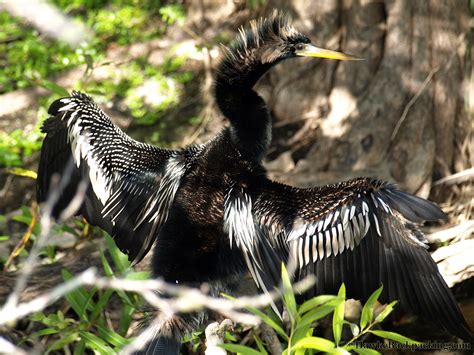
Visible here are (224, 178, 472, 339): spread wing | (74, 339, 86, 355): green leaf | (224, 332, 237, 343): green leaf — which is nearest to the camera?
(224, 178, 472, 339): spread wing

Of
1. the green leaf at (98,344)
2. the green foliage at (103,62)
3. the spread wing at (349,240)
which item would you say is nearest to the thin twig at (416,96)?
the spread wing at (349,240)

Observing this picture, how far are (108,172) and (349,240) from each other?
125 cm

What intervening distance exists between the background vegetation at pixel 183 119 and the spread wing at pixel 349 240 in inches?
6.0

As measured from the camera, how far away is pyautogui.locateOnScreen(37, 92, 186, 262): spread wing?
10.8ft

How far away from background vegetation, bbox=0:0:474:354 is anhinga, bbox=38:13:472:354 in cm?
19

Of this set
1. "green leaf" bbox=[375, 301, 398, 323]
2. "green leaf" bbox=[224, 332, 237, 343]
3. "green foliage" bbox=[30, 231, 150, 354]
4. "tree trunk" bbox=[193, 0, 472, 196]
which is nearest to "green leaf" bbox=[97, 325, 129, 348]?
"green foliage" bbox=[30, 231, 150, 354]

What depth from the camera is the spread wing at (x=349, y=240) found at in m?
2.87

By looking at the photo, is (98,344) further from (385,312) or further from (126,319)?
(385,312)

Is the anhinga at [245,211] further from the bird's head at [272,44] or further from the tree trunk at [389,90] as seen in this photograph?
the tree trunk at [389,90]

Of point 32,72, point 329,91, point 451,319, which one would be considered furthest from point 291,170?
point 32,72

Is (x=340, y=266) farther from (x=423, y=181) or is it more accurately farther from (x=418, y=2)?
(x=418, y=2)

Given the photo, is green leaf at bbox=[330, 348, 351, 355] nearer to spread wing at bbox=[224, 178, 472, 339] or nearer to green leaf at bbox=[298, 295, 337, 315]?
green leaf at bbox=[298, 295, 337, 315]

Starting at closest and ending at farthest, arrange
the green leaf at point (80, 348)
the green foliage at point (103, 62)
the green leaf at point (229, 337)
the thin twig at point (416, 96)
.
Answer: the green leaf at point (80, 348) → the green leaf at point (229, 337) → the thin twig at point (416, 96) → the green foliage at point (103, 62)

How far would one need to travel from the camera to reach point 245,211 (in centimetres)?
297
